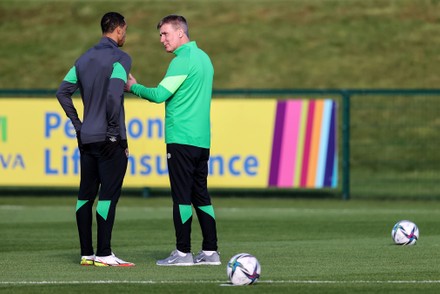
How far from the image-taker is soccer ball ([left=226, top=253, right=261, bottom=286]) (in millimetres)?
10211

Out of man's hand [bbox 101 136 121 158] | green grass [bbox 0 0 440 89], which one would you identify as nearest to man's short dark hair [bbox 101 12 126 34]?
man's hand [bbox 101 136 121 158]

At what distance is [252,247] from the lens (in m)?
14.1

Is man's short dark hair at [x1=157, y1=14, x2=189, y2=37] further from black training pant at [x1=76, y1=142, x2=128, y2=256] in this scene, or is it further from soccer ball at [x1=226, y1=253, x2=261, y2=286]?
soccer ball at [x1=226, y1=253, x2=261, y2=286]

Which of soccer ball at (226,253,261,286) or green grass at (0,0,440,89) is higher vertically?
green grass at (0,0,440,89)

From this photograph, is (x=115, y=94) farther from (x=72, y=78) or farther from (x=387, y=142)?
(x=387, y=142)

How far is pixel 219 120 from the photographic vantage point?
2255 centimetres

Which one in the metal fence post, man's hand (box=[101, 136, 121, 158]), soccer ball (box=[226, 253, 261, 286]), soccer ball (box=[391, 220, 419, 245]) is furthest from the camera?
the metal fence post

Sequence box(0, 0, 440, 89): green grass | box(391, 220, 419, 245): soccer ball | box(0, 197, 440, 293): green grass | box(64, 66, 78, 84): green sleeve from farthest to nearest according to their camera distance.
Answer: box(0, 0, 440, 89): green grass → box(391, 220, 419, 245): soccer ball → box(64, 66, 78, 84): green sleeve → box(0, 197, 440, 293): green grass

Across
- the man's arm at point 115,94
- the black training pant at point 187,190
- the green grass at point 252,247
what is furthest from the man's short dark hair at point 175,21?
the green grass at point 252,247

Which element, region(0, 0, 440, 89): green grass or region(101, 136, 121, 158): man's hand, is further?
region(0, 0, 440, 89): green grass

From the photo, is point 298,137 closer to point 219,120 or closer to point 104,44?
point 219,120

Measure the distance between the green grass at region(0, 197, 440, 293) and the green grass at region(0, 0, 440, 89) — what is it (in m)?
13.0

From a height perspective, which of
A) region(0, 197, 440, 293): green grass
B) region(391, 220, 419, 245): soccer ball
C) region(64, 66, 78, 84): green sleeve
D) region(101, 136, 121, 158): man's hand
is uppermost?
region(64, 66, 78, 84): green sleeve

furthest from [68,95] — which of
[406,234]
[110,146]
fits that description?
[406,234]
